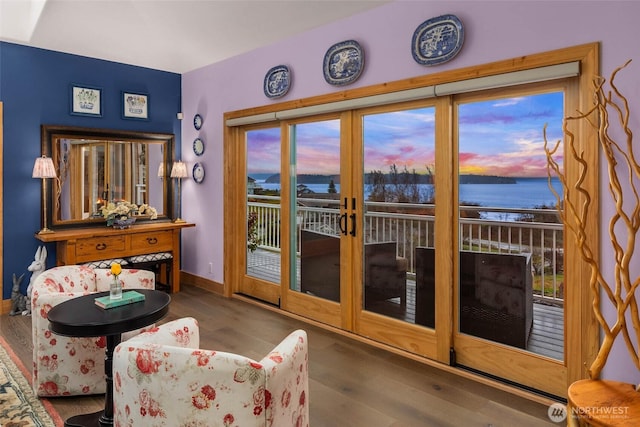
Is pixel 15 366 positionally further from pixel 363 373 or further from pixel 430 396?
pixel 430 396

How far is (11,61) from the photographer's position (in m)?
4.20

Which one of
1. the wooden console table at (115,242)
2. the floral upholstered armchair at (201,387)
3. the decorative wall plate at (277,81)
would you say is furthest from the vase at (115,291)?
the decorative wall plate at (277,81)

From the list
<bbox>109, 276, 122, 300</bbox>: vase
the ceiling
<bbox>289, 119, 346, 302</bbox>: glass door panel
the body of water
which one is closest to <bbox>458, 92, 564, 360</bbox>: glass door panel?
the body of water

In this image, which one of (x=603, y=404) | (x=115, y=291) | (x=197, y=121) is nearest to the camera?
(x=603, y=404)

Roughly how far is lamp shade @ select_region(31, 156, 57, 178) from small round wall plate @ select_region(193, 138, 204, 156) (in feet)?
5.12

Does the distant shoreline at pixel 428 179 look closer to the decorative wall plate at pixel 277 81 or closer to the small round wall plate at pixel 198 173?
the decorative wall plate at pixel 277 81

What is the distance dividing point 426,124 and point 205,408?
2.45 meters

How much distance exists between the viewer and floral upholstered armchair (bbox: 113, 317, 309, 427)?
1.54m

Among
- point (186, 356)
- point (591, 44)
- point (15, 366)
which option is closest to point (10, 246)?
point (15, 366)

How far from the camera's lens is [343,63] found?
354cm

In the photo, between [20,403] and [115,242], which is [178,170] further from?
[20,403]

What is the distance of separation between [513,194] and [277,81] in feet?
8.13

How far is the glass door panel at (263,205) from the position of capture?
175 inches

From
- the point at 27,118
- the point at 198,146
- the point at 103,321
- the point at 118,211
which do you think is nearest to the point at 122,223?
the point at 118,211
